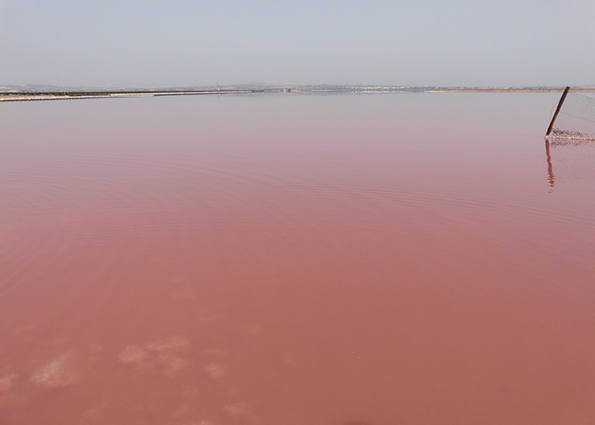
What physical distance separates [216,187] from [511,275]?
7.44m

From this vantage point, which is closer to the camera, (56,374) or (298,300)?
(56,374)

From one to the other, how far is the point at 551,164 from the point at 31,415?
15.5 meters

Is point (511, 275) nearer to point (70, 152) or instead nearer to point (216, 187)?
point (216, 187)

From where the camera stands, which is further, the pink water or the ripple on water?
the ripple on water

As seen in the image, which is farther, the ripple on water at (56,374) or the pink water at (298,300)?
the ripple on water at (56,374)

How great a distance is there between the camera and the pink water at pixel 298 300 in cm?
353

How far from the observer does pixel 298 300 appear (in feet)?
16.8

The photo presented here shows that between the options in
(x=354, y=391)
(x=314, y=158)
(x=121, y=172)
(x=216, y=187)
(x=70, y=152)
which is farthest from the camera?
(x=70, y=152)

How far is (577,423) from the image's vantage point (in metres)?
3.27

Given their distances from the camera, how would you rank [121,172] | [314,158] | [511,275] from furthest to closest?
[314,158] → [121,172] → [511,275]

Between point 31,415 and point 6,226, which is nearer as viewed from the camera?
point 31,415

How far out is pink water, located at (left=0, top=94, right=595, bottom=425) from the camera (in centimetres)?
353

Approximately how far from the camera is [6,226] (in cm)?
748

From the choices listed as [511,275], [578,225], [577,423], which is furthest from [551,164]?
[577,423]
